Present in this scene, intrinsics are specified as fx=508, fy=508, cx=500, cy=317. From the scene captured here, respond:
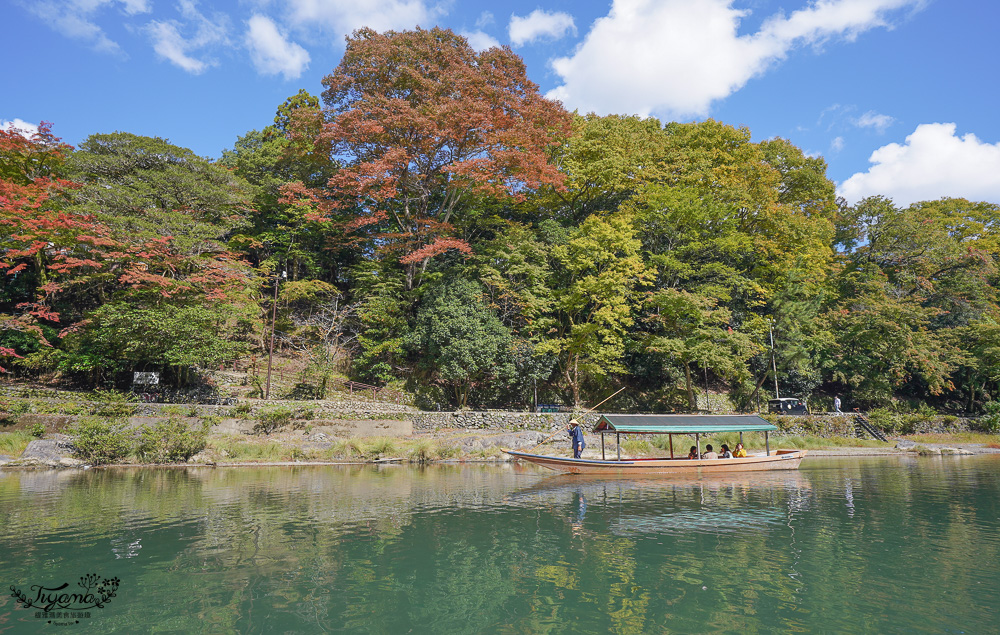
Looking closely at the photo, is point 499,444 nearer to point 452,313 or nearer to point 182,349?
point 452,313

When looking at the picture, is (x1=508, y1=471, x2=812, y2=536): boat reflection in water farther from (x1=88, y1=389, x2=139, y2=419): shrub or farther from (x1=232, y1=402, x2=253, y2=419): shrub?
(x1=88, y1=389, x2=139, y2=419): shrub

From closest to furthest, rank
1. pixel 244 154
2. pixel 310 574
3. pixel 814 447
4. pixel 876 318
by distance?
pixel 310 574 → pixel 814 447 → pixel 876 318 → pixel 244 154

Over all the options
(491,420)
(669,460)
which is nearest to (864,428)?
(669,460)

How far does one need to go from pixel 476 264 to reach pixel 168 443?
18479 mm

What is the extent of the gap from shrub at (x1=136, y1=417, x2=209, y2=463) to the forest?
12.2 ft

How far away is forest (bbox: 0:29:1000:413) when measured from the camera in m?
25.6

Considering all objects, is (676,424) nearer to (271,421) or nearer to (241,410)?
(271,421)

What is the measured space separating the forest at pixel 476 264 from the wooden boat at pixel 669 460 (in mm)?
8892

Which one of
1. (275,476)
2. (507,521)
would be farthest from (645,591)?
(275,476)

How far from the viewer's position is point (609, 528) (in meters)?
11.2

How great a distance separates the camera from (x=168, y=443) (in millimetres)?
21016

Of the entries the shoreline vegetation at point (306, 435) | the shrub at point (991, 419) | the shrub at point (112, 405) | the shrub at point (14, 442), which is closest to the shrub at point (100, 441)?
the shoreline vegetation at point (306, 435)

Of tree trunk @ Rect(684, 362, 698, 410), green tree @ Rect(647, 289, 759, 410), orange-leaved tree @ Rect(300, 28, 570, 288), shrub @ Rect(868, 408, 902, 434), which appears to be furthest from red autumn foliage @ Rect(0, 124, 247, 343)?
shrub @ Rect(868, 408, 902, 434)

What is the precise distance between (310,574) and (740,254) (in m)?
34.5
